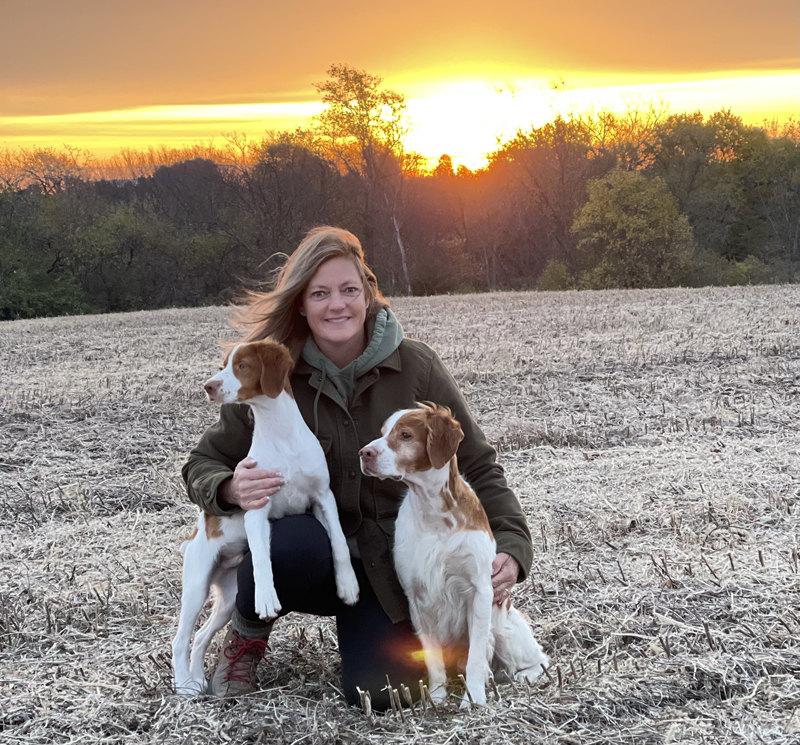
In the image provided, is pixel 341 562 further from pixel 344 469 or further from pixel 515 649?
pixel 515 649

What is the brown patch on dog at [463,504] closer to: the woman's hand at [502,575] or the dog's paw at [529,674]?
the woman's hand at [502,575]

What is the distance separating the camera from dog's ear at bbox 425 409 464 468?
3389 millimetres

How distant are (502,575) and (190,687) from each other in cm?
150

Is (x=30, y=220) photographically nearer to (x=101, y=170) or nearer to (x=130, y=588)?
(x=101, y=170)

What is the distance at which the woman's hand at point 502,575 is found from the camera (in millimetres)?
3709

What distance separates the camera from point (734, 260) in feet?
145

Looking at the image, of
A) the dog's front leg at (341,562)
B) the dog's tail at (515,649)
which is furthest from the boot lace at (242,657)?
the dog's tail at (515,649)

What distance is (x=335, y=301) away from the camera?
394 centimetres

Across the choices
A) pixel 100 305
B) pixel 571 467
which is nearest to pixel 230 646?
pixel 571 467

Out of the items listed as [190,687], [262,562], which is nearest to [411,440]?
[262,562]

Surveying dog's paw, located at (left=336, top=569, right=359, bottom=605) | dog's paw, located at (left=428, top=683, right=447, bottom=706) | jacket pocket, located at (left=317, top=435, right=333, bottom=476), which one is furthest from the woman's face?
dog's paw, located at (left=428, top=683, right=447, bottom=706)

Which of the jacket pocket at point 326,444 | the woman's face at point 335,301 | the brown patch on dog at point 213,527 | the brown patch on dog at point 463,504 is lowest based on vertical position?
the brown patch on dog at point 213,527

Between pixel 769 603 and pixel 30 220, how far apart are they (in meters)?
42.4

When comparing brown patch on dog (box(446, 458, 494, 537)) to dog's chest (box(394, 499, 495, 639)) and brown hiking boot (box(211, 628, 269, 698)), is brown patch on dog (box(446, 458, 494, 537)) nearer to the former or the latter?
dog's chest (box(394, 499, 495, 639))
